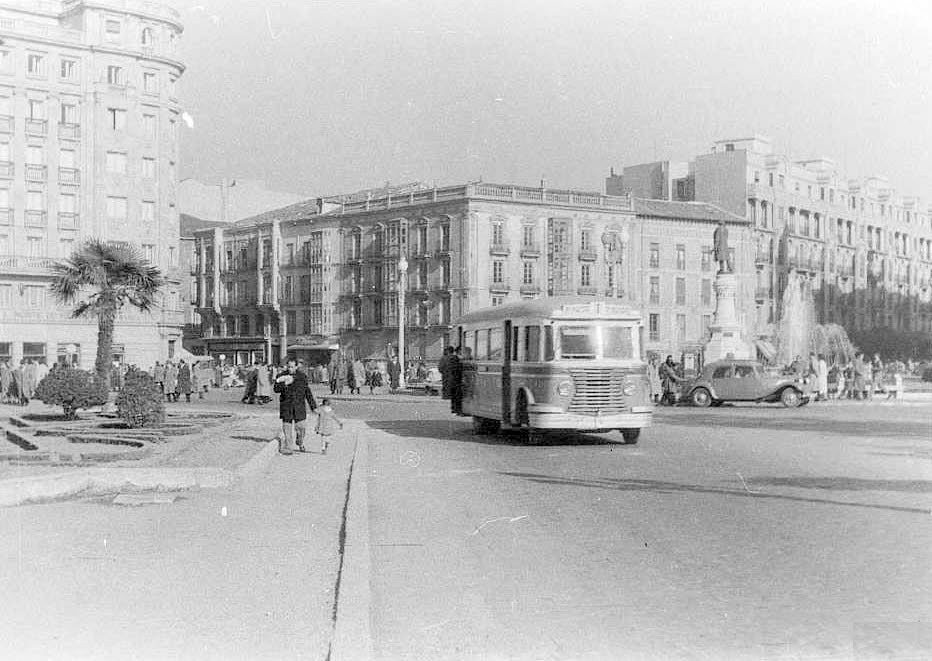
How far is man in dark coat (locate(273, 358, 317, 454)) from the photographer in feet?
62.3

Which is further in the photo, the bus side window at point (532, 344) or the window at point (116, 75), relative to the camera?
the window at point (116, 75)

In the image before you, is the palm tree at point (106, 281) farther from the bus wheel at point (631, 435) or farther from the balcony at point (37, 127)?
the balcony at point (37, 127)

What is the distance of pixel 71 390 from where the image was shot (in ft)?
83.2

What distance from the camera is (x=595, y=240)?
8012 centimetres

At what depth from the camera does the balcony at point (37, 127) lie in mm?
62406

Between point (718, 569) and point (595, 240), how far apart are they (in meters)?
72.3

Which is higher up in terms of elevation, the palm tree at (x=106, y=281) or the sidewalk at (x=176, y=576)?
the palm tree at (x=106, y=281)

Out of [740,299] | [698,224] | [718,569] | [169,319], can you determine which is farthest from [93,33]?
[718,569]

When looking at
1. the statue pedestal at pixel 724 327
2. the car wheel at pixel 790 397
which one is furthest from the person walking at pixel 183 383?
the car wheel at pixel 790 397

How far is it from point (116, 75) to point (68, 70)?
8.07ft

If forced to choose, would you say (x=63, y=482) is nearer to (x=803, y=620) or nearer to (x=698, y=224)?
(x=803, y=620)

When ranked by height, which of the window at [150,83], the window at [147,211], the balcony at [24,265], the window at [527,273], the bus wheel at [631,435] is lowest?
the bus wheel at [631,435]

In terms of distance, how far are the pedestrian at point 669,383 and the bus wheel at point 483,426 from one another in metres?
15.4

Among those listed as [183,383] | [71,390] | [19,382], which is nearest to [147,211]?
[19,382]
